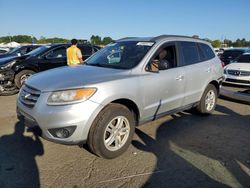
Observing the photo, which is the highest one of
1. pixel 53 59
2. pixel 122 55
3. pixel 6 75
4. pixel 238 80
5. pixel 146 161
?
pixel 122 55

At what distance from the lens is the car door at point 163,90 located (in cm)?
404

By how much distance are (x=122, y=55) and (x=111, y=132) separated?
157cm

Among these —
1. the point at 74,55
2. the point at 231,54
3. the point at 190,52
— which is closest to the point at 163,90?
the point at 190,52

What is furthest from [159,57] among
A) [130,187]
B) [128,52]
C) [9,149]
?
[9,149]

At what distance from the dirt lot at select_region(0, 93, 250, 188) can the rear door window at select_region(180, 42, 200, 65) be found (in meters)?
1.32

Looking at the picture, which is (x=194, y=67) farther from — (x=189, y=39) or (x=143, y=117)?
(x=143, y=117)

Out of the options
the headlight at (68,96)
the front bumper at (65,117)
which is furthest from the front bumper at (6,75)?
the headlight at (68,96)

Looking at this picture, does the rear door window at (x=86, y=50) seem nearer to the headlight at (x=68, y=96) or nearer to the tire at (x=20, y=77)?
the tire at (x=20, y=77)

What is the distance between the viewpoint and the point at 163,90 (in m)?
4.29

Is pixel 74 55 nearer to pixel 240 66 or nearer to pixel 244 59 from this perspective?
pixel 240 66

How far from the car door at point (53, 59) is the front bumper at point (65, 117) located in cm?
576

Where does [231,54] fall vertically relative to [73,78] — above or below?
below

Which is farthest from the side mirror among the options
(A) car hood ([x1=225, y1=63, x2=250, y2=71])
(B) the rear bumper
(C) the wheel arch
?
(A) car hood ([x1=225, y1=63, x2=250, y2=71])

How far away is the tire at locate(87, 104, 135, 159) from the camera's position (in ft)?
11.2
